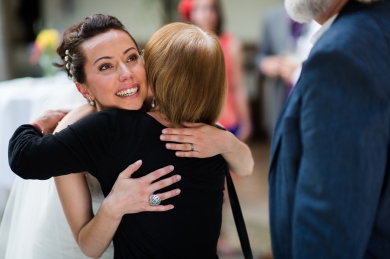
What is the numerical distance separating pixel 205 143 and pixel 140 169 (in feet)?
0.68

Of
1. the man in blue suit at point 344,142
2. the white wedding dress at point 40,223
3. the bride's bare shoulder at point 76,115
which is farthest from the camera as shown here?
the white wedding dress at point 40,223

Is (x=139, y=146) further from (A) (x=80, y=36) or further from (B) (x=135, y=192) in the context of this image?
(A) (x=80, y=36)

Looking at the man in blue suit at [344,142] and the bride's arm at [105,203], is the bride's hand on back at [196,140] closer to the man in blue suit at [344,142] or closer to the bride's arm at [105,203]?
the bride's arm at [105,203]

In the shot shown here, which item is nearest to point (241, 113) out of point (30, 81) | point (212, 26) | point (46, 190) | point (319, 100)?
point (212, 26)

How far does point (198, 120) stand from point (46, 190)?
659mm

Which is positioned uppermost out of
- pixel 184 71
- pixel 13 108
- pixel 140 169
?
pixel 184 71

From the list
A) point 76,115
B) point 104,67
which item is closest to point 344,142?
point 104,67

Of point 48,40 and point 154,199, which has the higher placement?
point 48,40

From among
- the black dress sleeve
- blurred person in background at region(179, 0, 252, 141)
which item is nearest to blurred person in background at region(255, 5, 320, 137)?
blurred person in background at region(179, 0, 252, 141)

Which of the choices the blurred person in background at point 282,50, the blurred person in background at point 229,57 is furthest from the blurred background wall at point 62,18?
the blurred person in background at point 229,57

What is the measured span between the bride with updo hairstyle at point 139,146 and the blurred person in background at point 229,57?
2.08 metres

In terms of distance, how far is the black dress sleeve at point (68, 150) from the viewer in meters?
1.21

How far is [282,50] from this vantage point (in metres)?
3.85

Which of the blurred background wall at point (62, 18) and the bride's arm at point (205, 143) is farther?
the blurred background wall at point (62, 18)
